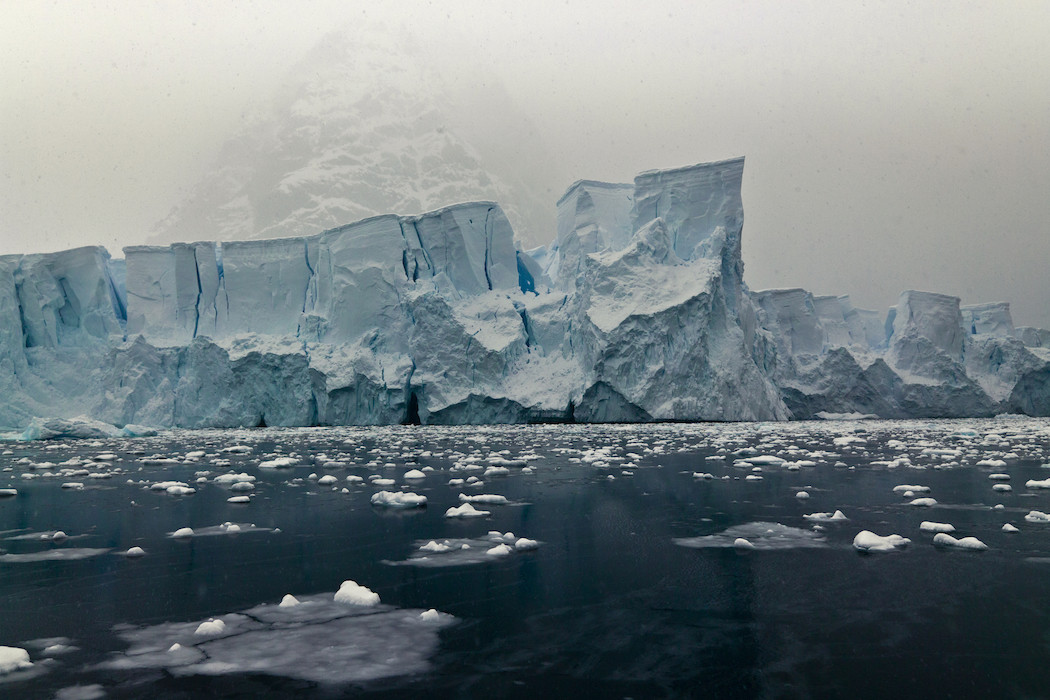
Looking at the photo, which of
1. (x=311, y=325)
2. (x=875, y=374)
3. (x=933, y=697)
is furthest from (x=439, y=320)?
(x=933, y=697)

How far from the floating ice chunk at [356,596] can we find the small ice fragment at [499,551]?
0.89m

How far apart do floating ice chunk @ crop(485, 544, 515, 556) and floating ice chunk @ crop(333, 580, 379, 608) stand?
0.88 meters

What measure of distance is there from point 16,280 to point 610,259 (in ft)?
55.8

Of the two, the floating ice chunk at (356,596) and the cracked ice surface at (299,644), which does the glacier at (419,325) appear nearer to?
the floating ice chunk at (356,596)

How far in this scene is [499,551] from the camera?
12.5 ft

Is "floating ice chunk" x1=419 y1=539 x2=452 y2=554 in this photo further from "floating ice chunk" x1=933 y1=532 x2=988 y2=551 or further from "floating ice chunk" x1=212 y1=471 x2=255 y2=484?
"floating ice chunk" x1=212 y1=471 x2=255 y2=484

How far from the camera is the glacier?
1895cm

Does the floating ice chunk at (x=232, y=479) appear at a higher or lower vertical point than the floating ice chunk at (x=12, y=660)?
lower

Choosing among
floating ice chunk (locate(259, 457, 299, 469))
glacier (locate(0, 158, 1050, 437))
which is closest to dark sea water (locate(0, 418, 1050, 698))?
floating ice chunk (locate(259, 457, 299, 469))

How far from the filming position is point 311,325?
21.4m

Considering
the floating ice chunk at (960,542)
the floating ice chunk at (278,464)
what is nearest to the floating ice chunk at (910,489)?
the floating ice chunk at (960,542)

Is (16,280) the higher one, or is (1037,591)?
(16,280)

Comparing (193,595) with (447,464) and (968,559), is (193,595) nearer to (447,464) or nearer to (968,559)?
(968,559)

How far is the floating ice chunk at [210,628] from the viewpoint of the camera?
2521mm
